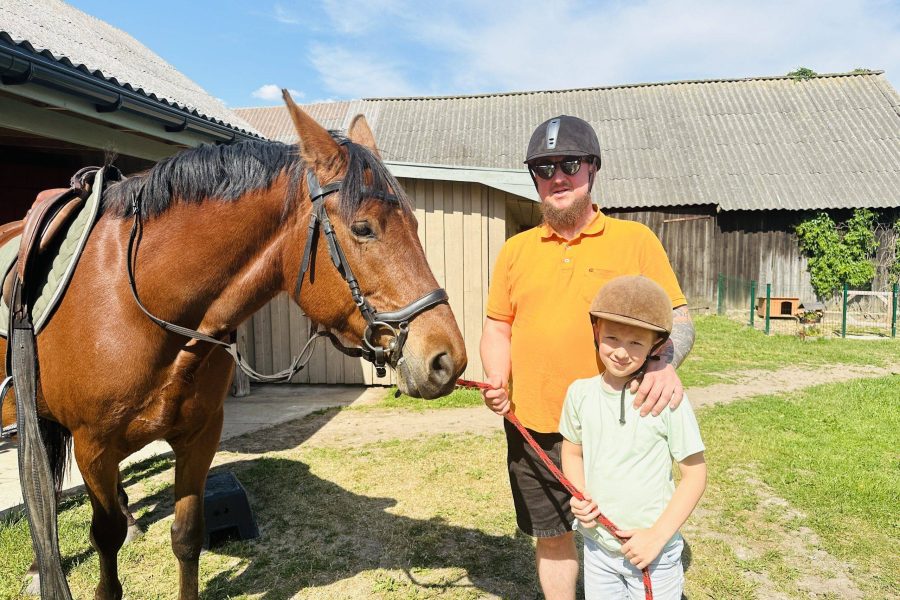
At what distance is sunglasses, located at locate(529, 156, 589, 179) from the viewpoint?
1.90 metres

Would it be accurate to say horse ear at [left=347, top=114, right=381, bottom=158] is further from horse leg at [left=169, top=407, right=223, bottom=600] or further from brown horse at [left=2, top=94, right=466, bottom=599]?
horse leg at [left=169, top=407, right=223, bottom=600]

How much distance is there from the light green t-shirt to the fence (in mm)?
11606

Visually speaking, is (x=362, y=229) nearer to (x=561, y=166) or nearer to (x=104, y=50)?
(x=561, y=166)

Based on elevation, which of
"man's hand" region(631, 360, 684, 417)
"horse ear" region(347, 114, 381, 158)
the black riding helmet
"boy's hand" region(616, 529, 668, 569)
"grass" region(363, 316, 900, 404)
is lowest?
"grass" region(363, 316, 900, 404)

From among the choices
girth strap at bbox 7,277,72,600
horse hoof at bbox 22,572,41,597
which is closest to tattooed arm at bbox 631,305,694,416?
girth strap at bbox 7,277,72,600

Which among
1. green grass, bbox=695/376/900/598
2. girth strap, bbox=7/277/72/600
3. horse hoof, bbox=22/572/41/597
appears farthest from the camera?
green grass, bbox=695/376/900/598

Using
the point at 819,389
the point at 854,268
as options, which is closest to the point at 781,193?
the point at 854,268

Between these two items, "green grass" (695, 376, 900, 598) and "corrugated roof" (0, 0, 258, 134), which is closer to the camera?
"green grass" (695, 376, 900, 598)

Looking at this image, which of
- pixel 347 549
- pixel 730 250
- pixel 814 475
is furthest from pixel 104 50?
pixel 730 250

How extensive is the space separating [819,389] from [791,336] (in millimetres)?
4764

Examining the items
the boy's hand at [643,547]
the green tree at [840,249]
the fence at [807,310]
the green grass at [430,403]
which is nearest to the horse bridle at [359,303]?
the boy's hand at [643,547]

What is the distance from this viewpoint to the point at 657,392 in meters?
1.55

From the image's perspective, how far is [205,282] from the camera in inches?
75.1

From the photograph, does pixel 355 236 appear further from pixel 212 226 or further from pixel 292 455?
pixel 292 455
